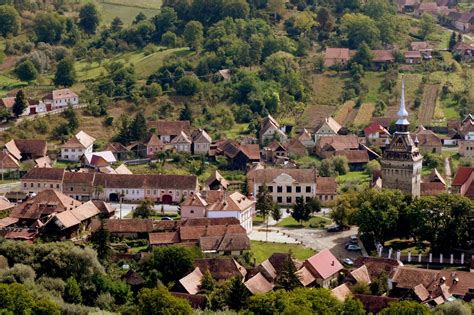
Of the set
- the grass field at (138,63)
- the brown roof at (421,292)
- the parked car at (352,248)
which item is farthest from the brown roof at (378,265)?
the grass field at (138,63)

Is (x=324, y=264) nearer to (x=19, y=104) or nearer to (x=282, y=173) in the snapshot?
(x=282, y=173)

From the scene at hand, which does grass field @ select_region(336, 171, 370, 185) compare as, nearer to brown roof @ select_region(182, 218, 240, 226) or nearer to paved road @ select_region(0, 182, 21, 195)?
brown roof @ select_region(182, 218, 240, 226)

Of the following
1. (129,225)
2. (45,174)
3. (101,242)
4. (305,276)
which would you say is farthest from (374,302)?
(45,174)

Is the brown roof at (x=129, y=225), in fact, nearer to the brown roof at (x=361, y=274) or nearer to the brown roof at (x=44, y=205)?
the brown roof at (x=44, y=205)

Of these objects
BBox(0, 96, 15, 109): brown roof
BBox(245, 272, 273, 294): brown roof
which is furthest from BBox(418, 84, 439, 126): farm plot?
BBox(245, 272, 273, 294): brown roof

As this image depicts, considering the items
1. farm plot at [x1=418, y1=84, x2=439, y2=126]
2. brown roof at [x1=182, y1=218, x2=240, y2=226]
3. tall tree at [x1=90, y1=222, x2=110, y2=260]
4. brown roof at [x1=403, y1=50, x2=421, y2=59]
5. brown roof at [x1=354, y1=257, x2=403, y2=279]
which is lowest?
farm plot at [x1=418, y1=84, x2=439, y2=126]

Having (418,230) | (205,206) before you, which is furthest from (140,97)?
(418,230)

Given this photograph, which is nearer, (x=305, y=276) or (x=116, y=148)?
(x=305, y=276)
